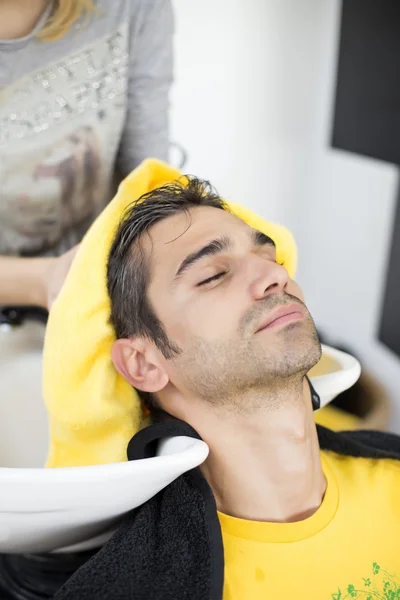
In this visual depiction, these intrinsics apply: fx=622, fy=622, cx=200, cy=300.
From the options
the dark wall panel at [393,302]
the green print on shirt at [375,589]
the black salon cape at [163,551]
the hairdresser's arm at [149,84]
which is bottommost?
the dark wall panel at [393,302]

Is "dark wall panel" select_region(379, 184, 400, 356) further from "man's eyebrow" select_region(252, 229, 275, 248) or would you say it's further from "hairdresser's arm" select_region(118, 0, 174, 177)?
"man's eyebrow" select_region(252, 229, 275, 248)

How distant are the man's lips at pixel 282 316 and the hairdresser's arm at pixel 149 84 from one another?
0.60m

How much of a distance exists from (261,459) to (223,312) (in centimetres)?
23

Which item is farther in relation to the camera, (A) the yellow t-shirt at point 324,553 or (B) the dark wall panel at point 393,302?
(B) the dark wall panel at point 393,302

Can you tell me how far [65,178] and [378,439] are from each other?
0.79 meters

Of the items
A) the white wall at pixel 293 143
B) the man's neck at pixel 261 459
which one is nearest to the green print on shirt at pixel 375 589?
the man's neck at pixel 261 459

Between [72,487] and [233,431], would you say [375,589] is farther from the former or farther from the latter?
[72,487]

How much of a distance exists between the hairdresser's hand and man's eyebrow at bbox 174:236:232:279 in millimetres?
197

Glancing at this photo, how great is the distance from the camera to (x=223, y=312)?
91 cm

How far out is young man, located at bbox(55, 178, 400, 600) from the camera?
2.84 ft

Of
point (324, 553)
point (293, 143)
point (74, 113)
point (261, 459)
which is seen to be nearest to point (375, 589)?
point (324, 553)

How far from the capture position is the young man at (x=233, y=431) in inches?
34.1

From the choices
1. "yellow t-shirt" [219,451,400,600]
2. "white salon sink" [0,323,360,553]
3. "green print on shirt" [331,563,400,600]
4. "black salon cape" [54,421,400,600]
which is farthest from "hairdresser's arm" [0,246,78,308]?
"green print on shirt" [331,563,400,600]

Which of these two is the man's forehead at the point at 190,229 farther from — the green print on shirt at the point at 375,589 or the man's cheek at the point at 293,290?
the green print on shirt at the point at 375,589
